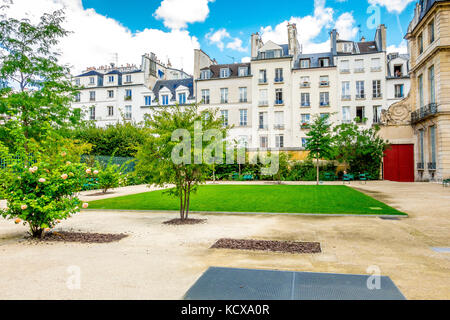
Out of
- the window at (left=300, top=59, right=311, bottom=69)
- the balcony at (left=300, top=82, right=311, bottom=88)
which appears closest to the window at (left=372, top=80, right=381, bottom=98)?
the balcony at (left=300, top=82, right=311, bottom=88)

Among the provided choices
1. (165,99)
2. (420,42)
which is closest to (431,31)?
(420,42)

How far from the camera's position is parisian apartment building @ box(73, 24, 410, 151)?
39.8 metres

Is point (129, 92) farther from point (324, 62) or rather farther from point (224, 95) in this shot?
point (324, 62)

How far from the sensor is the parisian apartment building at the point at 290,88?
39781mm

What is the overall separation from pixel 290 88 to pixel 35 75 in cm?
3055

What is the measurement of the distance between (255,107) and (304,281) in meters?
39.5

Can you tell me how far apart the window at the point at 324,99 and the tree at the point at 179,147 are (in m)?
34.6

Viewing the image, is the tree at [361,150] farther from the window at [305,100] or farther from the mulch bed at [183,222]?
the mulch bed at [183,222]

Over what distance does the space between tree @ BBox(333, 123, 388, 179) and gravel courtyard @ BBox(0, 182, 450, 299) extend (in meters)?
21.1

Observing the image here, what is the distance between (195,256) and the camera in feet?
18.1

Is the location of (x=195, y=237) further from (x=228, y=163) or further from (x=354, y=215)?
(x=228, y=163)

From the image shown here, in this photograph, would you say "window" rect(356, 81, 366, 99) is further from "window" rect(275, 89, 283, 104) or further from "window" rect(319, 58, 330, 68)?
"window" rect(275, 89, 283, 104)

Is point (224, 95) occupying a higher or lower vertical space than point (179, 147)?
higher

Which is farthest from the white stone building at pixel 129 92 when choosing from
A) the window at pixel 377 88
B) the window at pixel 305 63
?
the window at pixel 377 88
